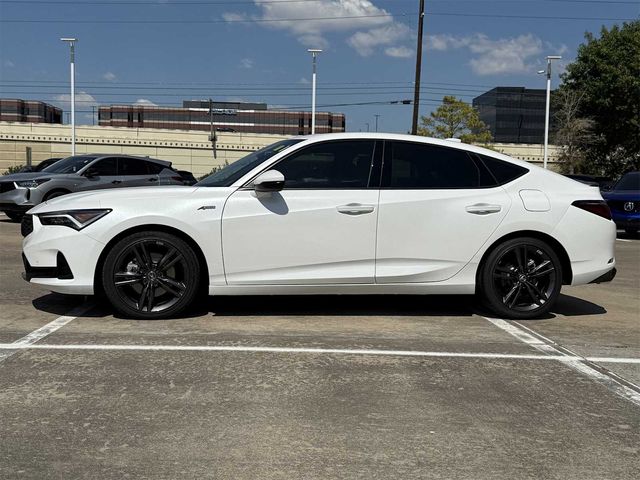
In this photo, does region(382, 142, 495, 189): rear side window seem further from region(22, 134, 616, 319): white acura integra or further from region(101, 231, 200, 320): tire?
region(101, 231, 200, 320): tire

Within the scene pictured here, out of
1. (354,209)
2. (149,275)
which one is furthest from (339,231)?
(149,275)

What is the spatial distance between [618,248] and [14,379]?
12420mm

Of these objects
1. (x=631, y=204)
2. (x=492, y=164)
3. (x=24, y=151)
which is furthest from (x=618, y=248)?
(x=24, y=151)

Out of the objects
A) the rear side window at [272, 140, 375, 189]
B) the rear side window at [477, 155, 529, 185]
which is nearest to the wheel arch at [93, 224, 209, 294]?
the rear side window at [272, 140, 375, 189]

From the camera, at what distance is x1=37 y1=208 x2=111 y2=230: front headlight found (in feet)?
17.8

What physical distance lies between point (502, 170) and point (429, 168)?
0.71 metres

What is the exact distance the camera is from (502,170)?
6.01 meters

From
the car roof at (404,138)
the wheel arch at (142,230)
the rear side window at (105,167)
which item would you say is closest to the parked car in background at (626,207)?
the car roof at (404,138)

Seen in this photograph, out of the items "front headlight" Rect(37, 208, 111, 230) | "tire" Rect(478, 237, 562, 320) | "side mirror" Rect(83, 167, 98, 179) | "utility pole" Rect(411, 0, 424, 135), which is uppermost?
"utility pole" Rect(411, 0, 424, 135)

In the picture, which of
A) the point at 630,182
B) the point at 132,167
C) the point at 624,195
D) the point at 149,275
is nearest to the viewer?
the point at 149,275

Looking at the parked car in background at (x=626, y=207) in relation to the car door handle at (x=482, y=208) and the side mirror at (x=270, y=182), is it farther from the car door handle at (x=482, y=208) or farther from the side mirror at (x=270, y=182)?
Result: the side mirror at (x=270, y=182)

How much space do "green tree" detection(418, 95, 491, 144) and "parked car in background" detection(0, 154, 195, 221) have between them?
87.5 feet

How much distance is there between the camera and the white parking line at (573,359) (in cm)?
408

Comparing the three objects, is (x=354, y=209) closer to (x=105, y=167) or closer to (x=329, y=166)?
(x=329, y=166)
